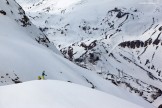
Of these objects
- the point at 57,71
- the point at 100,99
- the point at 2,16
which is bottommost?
the point at 57,71

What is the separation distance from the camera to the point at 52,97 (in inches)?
490

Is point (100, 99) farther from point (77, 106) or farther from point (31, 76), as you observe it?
point (31, 76)

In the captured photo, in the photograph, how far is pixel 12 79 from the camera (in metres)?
28.9

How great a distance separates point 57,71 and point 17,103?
1221 inches

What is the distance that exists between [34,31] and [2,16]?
13173mm

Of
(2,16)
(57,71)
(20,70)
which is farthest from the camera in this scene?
(2,16)

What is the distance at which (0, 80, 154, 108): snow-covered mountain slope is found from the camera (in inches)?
467

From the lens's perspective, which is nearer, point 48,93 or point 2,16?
point 48,93

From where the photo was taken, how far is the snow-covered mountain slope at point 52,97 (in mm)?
11852

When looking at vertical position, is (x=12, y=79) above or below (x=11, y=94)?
below

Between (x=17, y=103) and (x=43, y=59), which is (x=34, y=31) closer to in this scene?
(x=43, y=59)

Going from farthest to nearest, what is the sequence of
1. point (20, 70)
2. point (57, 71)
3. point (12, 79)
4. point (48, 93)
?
point (57, 71) < point (20, 70) < point (12, 79) < point (48, 93)

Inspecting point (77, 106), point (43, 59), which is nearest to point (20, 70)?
point (43, 59)

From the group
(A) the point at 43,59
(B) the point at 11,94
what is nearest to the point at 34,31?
(A) the point at 43,59
